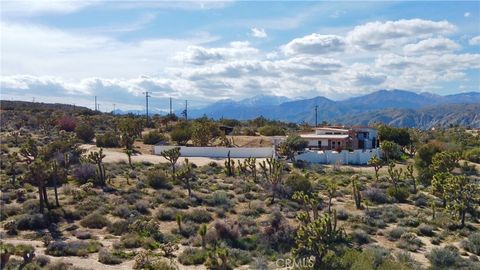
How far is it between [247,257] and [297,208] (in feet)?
34.3

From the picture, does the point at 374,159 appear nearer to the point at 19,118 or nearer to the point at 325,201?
the point at 325,201

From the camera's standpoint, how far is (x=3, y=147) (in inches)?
2051

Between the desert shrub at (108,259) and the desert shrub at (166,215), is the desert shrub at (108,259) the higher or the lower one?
the lower one

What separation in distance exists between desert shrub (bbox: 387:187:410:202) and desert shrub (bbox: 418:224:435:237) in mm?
7394

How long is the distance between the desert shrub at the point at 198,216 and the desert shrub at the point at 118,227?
340 centimetres

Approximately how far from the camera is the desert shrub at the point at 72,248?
21781mm

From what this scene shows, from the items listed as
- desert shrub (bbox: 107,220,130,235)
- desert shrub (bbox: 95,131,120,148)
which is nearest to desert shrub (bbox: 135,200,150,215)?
desert shrub (bbox: 107,220,130,235)

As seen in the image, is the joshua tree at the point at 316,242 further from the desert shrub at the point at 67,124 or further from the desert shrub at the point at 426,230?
the desert shrub at the point at 67,124

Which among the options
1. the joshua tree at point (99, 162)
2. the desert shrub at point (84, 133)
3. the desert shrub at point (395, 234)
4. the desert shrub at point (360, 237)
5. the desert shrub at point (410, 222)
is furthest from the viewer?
the desert shrub at point (84, 133)

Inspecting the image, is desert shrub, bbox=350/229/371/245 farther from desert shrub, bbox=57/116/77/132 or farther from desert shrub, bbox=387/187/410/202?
desert shrub, bbox=57/116/77/132

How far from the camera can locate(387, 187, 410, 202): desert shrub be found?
116 ft

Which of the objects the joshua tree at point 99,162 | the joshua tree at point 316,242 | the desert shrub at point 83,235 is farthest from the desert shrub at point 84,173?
the joshua tree at point 316,242

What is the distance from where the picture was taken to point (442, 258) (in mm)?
22047

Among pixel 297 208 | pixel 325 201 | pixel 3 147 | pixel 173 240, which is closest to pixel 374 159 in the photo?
pixel 325 201
